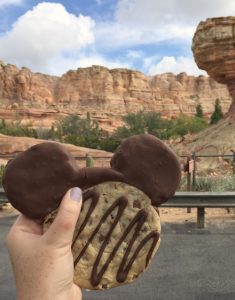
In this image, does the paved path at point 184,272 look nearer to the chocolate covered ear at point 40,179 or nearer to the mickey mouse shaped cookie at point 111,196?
the mickey mouse shaped cookie at point 111,196

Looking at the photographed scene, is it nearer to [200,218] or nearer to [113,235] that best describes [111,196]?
[113,235]

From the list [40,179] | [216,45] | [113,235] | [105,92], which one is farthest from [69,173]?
[105,92]

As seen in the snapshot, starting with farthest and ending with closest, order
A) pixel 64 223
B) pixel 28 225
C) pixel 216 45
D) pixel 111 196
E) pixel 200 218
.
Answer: pixel 216 45, pixel 200 218, pixel 111 196, pixel 28 225, pixel 64 223

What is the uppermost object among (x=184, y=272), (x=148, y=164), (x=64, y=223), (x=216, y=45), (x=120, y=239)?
(x=216, y=45)

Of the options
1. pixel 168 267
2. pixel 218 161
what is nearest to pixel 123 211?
pixel 168 267

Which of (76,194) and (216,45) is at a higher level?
(216,45)

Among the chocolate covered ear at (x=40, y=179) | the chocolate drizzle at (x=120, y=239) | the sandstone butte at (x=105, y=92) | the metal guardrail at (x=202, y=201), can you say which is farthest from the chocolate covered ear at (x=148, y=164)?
the sandstone butte at (x=105, y=92)
